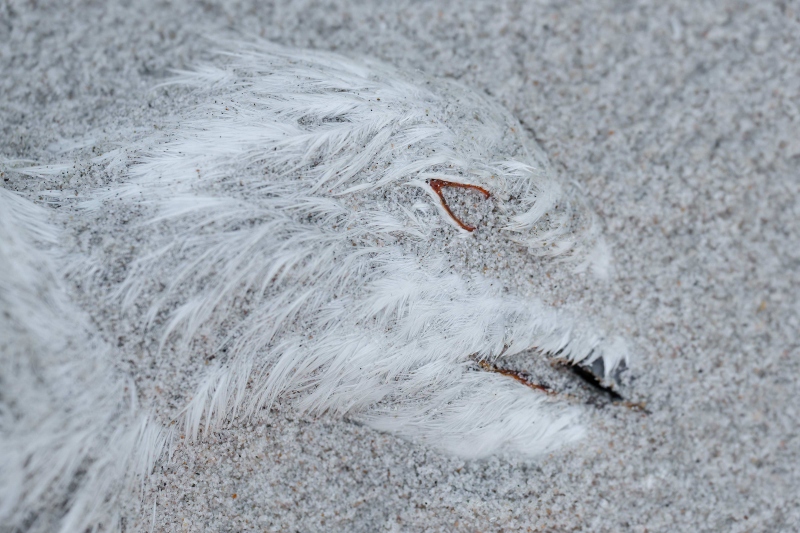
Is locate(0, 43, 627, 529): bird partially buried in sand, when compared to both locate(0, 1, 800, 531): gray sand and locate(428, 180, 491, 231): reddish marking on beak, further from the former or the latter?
locate(0, 1, 800, 531): gray sand

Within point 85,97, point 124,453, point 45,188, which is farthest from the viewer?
point 85,97

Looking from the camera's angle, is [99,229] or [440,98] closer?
[99,229]

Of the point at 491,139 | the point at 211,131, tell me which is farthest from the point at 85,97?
the point at 491,139

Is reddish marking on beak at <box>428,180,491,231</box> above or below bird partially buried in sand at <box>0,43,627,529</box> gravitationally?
above

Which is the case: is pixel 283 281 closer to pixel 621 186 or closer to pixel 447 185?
pixel 447 185

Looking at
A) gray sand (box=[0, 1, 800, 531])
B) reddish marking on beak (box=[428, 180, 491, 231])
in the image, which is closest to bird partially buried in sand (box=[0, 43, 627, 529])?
reddish marking on beak (box=[428, 180, 491, 231])

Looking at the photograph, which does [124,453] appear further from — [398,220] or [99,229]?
[398,220]

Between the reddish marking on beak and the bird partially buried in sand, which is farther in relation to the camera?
the reddish marking on beak
